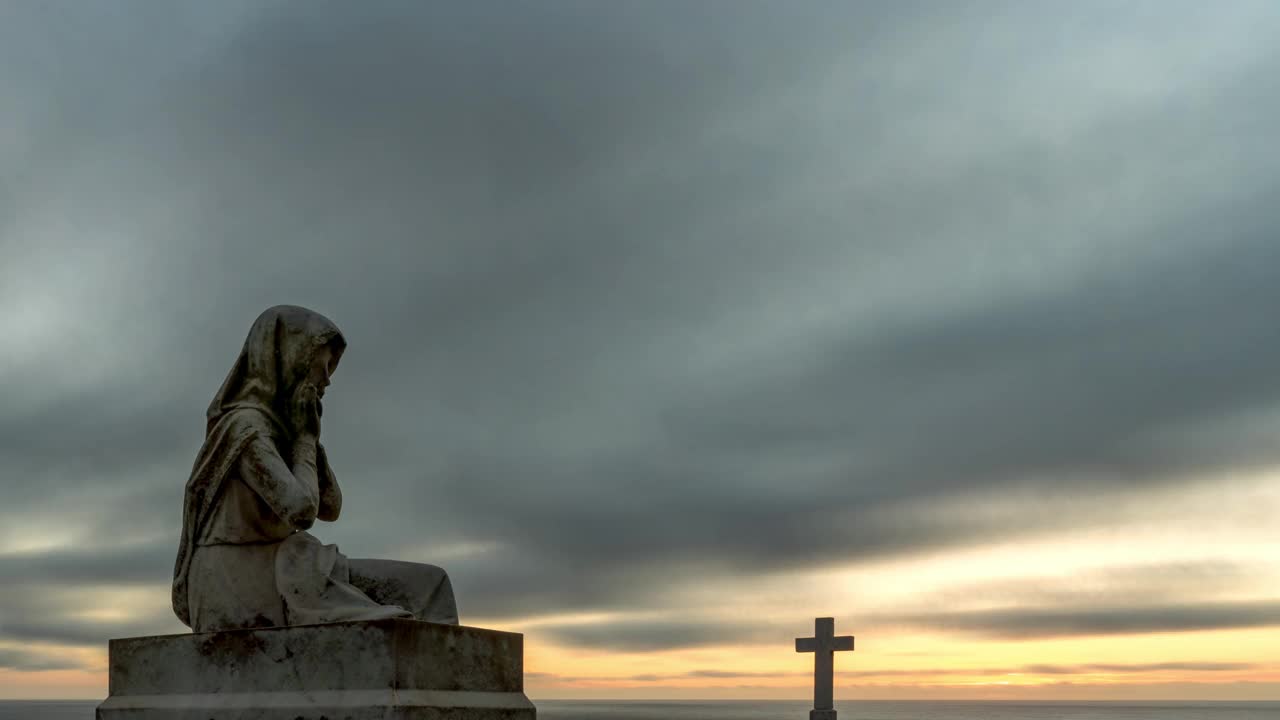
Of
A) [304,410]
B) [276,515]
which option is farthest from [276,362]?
[276,515]

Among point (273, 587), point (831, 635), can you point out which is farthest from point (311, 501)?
point (831, 635)

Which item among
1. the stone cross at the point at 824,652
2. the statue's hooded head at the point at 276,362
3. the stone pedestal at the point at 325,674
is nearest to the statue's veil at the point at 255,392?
the statue's hooded head at the point at 276,362

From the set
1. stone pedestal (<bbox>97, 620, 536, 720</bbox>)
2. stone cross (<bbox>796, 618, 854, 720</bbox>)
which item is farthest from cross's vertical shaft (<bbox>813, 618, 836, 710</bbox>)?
stone pedestal (<bbox>97, 620, 536, 720</bbox>)

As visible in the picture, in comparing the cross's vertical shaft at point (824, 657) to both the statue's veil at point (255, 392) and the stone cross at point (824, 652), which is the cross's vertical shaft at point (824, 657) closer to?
the stone cross at point (824, 652)

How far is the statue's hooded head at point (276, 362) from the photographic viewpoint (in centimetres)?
888

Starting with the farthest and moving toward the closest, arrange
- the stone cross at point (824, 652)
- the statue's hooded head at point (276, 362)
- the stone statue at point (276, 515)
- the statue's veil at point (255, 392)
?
the stone cross at point (824, 652)
the statue's hooded head at point (276, 362)
the statue's veil at point (255, 392)
the stone statue at point (276, 515)

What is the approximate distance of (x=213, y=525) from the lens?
8688 mm

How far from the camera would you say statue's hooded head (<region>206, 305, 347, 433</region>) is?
29.1 ft

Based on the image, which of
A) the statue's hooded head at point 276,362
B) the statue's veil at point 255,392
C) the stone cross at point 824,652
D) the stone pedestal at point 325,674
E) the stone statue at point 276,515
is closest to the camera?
the stone pedestal at point 325,674

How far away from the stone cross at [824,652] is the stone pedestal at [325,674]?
20655 millimetres

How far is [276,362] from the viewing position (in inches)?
352

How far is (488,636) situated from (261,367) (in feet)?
7.69

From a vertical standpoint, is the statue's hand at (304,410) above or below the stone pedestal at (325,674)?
above

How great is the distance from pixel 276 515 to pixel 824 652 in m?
21.8
